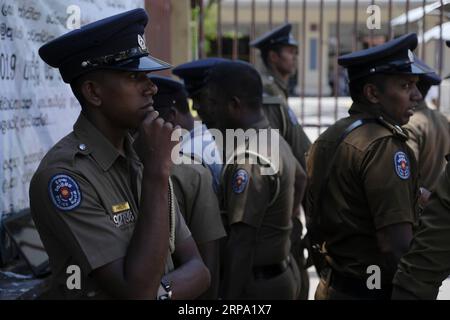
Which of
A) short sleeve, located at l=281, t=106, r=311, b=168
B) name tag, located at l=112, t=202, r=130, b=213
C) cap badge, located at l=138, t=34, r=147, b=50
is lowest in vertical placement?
short sleeve, located at l=281, t=106, r=311, b=168

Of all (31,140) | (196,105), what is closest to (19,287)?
(31,140)

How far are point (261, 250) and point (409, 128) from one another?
66.9 inches

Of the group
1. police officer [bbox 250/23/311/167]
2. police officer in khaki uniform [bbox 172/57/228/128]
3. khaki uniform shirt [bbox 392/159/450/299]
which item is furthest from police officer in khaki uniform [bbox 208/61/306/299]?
police officer [bbox 250/23/311/167]

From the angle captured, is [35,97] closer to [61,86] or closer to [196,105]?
[61,86]

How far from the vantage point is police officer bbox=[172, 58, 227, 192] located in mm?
3232

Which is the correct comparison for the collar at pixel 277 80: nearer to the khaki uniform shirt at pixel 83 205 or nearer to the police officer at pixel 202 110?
the police officer at pixel 202 110

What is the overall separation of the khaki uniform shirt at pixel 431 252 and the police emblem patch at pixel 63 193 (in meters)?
1.15

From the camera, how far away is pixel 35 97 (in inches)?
132

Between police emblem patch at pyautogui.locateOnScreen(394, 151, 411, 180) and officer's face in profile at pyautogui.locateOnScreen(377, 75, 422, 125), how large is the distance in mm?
287

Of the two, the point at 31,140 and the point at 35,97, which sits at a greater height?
the point at 35,97

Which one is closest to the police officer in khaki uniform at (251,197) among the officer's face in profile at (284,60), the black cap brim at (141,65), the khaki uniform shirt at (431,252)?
the khaki uniform shirt at (431,252)

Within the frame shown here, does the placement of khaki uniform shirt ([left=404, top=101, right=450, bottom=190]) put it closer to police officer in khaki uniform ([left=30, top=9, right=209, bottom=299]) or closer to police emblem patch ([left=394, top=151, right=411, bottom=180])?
police emblem patch ([left=394, top=151, right=411, bottom=180])

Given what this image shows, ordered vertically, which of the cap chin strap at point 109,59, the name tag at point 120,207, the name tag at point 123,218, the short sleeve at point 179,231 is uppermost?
the cap chin strap at point 109,59

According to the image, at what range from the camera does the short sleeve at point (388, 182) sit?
2.80 m
